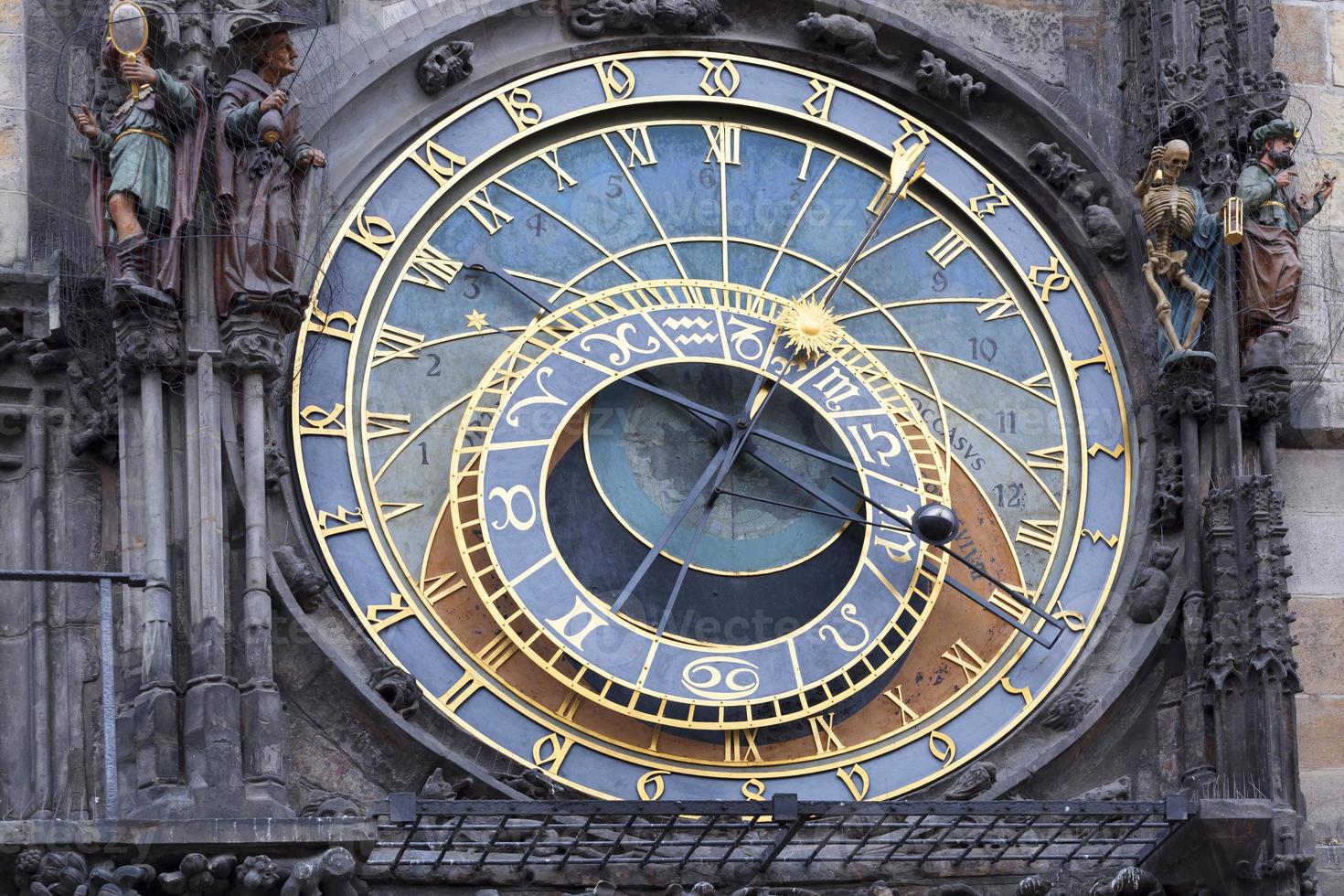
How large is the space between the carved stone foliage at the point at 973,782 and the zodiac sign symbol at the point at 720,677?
749 mm

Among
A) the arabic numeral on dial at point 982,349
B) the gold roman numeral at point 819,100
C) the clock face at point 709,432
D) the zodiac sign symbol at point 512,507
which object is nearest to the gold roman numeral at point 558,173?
the clock face at point 709,432

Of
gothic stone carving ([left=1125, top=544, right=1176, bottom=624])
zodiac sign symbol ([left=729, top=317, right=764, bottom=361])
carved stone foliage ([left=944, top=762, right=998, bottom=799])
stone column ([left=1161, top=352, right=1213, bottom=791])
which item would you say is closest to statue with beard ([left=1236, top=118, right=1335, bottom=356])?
stone column ([left=1161, top=352, right=1213, bottom=791])

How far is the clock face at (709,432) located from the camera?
42.5ft

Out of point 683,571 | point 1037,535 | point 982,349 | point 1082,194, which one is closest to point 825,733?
point 683,571

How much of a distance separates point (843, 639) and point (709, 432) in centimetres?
90

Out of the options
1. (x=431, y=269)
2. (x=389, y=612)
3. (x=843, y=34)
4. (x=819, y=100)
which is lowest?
(x=389, y=612)

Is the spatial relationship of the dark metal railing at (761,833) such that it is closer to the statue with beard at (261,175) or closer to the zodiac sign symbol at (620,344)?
the zodiac sign symbol at (620,344)

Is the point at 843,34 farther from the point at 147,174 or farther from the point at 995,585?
the point at 147,174

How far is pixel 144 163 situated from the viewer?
12836 mm

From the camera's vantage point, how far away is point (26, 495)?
13.0 m

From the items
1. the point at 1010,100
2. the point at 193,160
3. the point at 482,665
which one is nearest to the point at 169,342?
the point at 193,160

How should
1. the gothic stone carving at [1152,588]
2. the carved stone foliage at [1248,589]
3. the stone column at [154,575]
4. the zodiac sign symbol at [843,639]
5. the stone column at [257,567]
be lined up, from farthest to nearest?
the gothic stone carving at [1152,588] → the zodiac sign symbol at [843,639] → the carved stone foliage at [1248,589] → the stone column at [257,567] → the stone column at [154,575]

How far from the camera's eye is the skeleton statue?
1377 centimetres

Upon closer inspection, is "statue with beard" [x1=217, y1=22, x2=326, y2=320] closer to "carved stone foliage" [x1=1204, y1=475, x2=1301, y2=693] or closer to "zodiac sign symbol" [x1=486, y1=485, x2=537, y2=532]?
"zodiac sign symbol" [x1=486, y1=485, x2=537, y2=532]
